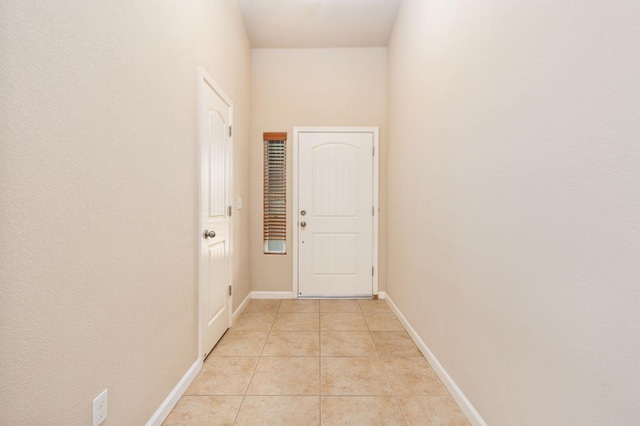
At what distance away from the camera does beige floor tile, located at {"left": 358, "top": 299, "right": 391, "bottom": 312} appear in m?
3.57

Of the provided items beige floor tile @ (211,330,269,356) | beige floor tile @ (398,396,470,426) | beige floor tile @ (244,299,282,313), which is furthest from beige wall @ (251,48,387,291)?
beige floor tile @ (398,396,470,426)

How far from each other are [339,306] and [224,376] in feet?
5.76

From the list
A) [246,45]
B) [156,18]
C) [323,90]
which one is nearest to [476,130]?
[156,18]

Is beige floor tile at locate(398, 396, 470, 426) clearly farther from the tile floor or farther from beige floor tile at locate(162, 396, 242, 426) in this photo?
beige floor tile at locate(162, 396, 242, 426)

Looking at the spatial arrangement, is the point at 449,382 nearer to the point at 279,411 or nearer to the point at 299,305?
the point at 279,411

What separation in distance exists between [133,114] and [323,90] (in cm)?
294

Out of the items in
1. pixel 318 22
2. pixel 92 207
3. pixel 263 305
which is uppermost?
pixel 318 22

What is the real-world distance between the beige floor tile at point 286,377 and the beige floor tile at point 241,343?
0.66 ft

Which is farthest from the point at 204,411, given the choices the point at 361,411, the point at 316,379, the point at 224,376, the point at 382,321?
the point at 382,321

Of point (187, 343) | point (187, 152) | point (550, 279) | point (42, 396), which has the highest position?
point (187, 152)

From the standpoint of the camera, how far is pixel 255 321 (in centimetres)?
319

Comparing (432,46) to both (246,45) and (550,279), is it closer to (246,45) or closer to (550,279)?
(550,279)

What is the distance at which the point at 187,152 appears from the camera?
1.98m

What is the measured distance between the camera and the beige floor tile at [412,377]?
1.98 m
